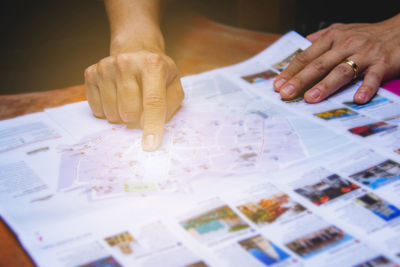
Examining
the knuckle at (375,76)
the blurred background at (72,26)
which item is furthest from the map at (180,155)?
the blurred background at (72,26)

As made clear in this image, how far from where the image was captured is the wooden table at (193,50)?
73 centimetres

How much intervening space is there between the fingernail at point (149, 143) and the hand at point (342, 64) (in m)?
0.28

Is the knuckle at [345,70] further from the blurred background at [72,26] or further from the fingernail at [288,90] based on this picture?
the blurred background at [72,26]

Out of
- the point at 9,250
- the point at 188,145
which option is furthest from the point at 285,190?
the point at 9,250

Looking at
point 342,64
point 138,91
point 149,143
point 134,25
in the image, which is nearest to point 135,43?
point 134,25

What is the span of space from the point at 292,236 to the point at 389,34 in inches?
23.6

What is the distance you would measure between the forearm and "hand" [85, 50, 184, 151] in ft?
0.35

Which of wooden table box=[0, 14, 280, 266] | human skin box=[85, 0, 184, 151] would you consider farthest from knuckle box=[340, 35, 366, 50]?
human skin box=[85, 0, 184, 151]

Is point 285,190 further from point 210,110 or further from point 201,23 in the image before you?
point 201,23

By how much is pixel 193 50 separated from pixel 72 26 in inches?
18.6

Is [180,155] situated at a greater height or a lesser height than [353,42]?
lesser

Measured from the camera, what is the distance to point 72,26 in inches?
45.5

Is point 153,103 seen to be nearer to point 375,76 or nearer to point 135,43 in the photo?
point 135,43

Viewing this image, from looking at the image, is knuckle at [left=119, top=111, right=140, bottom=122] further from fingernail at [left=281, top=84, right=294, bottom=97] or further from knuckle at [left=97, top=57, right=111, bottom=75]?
fingernail at [left=281, top=84, right=294, bottom=97]
